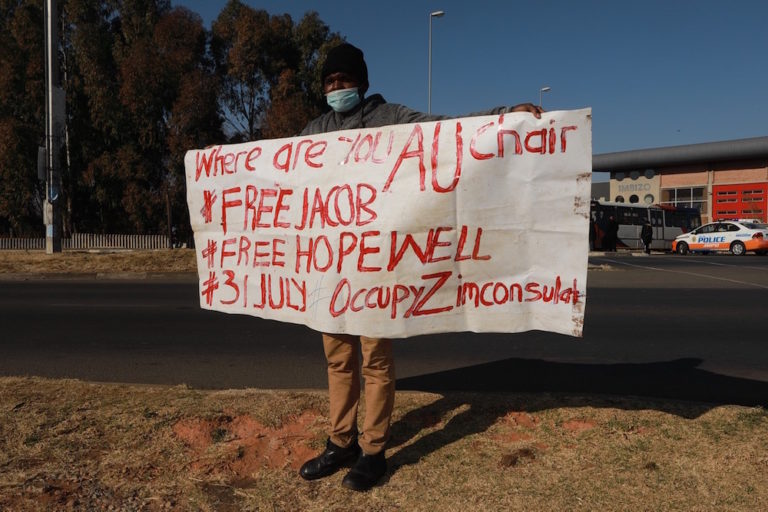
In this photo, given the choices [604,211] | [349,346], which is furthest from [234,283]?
[604,211]

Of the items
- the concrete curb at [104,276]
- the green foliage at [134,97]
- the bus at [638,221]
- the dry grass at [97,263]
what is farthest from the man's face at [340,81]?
the bus at [638,221]

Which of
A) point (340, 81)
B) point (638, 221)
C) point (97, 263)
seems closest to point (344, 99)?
point (340, 81)

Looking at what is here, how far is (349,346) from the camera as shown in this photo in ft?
Result: 10.6

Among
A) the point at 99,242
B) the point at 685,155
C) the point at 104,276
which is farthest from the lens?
the point at 685,155

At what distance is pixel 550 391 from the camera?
4.83 meters

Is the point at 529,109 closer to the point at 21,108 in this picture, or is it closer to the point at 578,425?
the point at 578,425

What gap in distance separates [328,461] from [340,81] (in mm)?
1903

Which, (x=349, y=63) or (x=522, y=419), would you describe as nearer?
(x=349, y=63)

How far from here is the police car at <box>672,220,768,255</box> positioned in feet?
90.2

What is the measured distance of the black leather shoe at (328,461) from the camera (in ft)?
10.0

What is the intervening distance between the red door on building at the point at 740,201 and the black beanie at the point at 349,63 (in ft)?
145

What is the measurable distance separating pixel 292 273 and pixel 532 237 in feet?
4.27

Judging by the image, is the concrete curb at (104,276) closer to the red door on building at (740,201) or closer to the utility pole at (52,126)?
the utility pole at (52,126)

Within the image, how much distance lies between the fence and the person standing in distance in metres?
27.1
